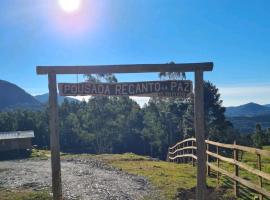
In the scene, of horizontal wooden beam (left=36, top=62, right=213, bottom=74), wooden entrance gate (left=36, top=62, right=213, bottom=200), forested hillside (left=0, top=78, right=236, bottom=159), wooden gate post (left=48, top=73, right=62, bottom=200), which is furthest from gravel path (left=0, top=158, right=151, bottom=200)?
forested hillside (left=0, top=78, right=236, bottom=159)

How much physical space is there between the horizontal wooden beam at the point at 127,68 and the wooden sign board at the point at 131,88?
32cm

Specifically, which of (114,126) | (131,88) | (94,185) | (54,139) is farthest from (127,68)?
(114,126)

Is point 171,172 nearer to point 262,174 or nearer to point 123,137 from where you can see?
point 262,174

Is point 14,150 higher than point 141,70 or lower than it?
lower

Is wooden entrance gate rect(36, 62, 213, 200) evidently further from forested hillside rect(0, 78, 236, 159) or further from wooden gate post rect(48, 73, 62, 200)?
forested hillside rect(0, 78, 236, 159)

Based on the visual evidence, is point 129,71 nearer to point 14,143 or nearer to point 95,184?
point 95,184

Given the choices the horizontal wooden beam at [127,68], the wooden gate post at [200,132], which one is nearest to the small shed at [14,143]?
the horizontal wooden beam at [127,68]

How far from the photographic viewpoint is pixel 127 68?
10555 millimetres

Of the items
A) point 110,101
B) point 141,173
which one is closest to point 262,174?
point 141,173

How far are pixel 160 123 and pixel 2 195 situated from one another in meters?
76.2

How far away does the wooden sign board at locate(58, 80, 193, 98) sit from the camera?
10516mm

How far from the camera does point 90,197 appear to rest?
13266 millimetres

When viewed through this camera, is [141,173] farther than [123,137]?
No

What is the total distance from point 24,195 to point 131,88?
19.0 ft
